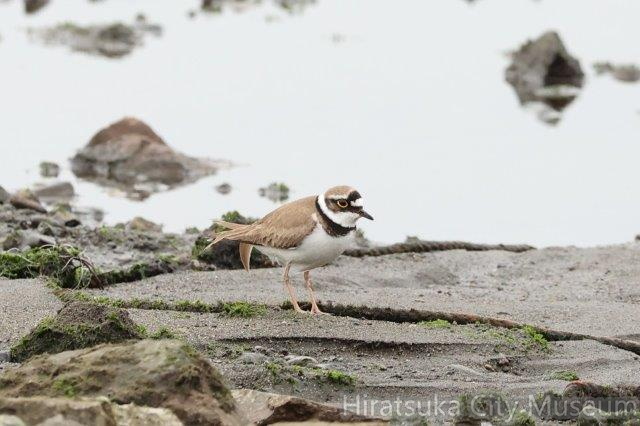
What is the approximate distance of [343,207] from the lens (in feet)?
24.3

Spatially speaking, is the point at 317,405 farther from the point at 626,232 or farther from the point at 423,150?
the point at 423,150

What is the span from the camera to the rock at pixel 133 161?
1305 cm

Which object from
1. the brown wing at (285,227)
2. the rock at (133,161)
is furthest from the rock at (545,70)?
the brown wing at (285,227)

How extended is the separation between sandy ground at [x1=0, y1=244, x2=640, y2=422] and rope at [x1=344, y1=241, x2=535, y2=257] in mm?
364

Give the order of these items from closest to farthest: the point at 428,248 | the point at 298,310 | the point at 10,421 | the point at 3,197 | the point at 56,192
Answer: the point at 10,421 → the point at 298,310 → the point at 428,248 → the point at 3,197 → the point at 56,192

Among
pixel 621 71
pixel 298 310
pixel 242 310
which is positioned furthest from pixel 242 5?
pixel 242 310

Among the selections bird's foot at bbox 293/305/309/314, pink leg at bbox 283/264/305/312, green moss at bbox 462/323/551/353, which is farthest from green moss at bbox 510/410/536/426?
pink leg at bbox 283/264/305/312

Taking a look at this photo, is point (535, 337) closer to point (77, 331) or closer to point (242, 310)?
point (242, 310)

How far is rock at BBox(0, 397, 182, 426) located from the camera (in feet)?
14.1

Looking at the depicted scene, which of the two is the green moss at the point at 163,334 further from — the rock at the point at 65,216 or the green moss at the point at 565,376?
the rock at the point at 65,216

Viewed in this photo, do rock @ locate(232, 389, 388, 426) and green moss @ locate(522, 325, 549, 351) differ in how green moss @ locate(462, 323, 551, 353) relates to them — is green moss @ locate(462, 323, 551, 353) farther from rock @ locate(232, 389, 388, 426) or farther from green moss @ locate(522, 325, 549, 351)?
rock @ locate(232, 389, 388, 426)

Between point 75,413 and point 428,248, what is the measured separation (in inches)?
233

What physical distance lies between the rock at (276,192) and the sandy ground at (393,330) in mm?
3083

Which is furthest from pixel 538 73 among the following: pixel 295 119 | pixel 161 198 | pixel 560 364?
pixel 560 364
